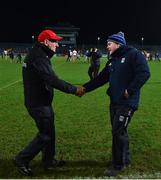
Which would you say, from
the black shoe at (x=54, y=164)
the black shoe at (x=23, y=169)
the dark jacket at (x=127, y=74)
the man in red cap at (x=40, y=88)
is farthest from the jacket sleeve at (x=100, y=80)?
the black shoe at (x=23, y=169)

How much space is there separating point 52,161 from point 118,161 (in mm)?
1029

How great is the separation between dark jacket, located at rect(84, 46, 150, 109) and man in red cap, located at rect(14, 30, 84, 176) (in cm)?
67

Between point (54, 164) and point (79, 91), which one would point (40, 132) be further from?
point (79, 91)

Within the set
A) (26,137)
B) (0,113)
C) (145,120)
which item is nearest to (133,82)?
(26,137)

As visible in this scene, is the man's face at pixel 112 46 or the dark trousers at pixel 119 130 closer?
the dark trousers at pixel 119 130

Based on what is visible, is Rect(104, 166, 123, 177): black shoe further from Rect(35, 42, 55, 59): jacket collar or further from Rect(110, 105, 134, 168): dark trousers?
Rect(35, 42, 55, 59): jacket collar

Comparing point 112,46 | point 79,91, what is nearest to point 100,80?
point 79,91

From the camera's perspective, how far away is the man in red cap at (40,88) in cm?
698

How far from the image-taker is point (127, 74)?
714 centimetres

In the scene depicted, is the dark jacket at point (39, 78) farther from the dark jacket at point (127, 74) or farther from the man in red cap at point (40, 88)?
the dark jacket at point (127, 74)

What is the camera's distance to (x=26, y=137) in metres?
9.80

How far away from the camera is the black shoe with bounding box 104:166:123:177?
23.0 feet

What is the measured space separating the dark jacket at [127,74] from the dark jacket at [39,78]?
73cm

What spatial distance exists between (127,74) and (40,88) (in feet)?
4.30
